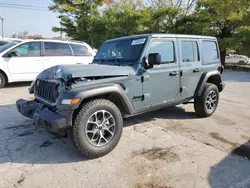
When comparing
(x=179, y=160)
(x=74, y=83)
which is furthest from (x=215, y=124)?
(x=74, y=83)

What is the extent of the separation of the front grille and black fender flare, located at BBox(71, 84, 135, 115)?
457mm

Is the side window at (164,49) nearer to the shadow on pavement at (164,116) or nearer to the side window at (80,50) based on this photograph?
the shadow on pavement at (164,116)

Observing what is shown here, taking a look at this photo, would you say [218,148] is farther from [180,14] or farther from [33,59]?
[180,14]

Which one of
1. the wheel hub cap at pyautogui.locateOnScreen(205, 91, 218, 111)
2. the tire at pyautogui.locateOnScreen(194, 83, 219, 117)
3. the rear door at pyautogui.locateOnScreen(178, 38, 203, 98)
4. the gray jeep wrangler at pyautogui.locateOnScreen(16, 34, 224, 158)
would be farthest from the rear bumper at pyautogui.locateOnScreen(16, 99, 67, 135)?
the wheel hub cap at pyautogui.locateOnScreen(205, 91, 218, 111)

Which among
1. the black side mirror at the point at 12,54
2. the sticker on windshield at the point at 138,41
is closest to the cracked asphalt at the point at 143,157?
the sticker on windshield at the point at 138,41

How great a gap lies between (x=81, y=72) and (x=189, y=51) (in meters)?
2.52

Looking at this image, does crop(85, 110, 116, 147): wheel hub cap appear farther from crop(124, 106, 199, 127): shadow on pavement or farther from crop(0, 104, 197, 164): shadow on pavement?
crop(124, 106, 199, 127): shadow on pavement

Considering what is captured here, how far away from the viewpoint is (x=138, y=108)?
12.8ft

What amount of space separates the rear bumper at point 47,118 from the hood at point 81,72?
49 centimetres

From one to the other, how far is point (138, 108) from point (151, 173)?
1.21 metres

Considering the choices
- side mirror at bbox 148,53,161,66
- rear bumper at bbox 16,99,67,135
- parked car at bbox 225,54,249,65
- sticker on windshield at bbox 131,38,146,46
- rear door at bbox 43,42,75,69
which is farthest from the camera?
parked car at bbox 225,54,249,65

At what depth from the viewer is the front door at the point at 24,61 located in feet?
26.1

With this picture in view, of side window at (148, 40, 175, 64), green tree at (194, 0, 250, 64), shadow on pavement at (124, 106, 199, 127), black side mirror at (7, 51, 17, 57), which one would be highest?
green tree at (194, 0, 250, 64)

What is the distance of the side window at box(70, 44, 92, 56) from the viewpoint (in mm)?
9219
